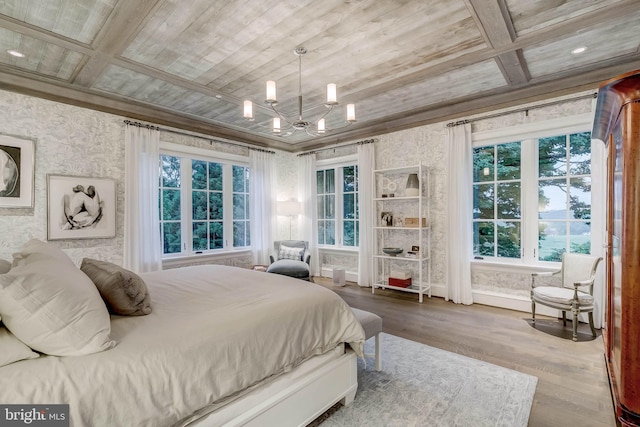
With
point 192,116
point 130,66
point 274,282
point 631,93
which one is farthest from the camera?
point 192,116

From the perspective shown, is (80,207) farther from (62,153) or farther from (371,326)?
(371,326)

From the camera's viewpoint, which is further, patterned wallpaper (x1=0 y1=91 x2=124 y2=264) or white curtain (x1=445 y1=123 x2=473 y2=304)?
white curtain (x1=445 y1=123 x2=473 y2=304)

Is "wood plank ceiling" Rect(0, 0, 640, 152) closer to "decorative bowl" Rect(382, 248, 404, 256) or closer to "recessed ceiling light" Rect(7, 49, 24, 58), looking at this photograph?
"recessed ceiling light" Rect(7, 49, 24, 58)

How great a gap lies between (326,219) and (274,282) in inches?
150

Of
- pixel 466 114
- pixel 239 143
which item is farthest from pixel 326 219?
pixel 466 114

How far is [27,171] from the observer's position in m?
3.37

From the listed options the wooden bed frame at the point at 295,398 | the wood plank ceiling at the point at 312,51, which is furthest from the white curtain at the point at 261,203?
the wooden bed frame at the point at 295,398

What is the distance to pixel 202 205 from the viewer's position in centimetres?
505

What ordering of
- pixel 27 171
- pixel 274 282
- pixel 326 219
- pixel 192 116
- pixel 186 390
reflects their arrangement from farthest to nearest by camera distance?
pixel 326 219, pixel 192 116, pixel 27 171, pixel 274 282, pixel 186 390

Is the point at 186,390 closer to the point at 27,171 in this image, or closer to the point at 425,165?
the point at 27,171

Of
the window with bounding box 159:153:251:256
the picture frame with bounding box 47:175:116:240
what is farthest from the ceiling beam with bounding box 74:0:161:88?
the window with bounding box 159:153:251:256

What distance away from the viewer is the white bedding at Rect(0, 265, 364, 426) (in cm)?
Result: 107

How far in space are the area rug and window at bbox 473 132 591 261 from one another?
209 centimetres

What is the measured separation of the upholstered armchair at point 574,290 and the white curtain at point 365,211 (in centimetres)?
242
